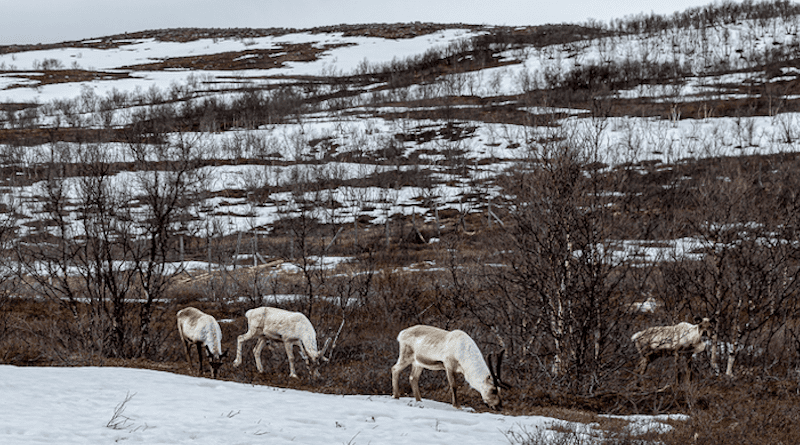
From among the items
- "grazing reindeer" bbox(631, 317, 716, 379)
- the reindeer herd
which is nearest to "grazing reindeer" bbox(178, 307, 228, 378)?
the reindeer herd

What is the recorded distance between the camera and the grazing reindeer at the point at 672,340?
11258 millimetres

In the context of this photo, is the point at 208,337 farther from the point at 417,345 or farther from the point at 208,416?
the point at 417,345

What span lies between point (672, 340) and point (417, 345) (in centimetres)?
628

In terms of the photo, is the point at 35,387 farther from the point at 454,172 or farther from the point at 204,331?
the point at 454,172

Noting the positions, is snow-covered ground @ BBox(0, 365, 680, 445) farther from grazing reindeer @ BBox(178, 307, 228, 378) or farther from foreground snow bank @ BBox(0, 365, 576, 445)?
grazing reindeer @ BBox(178, 307, 228, 378)

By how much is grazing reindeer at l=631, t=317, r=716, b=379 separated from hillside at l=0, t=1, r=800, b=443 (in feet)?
1.23

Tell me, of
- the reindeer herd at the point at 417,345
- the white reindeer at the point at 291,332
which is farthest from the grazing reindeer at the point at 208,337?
the white reindeer at the point at 291,332

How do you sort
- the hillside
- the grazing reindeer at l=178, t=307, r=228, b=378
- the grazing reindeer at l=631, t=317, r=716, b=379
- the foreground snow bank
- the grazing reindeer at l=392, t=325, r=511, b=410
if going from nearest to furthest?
1. the foreground snow bank
2. the grazing reindeer at l=392, t=325, r=511, b=410
3. the grazing reindeer at l=178, t=307, r=228, b=378
4. the hillside
5. the grazing reindeer at l=631, t=317, r=716, b=379

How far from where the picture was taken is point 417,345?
8.16 meters

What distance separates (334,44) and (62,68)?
7300cm

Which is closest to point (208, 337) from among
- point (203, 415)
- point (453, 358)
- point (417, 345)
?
point (203, 415)

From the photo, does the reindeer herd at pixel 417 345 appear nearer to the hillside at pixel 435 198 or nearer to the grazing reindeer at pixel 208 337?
the grazing reindeer at pixel 208 337

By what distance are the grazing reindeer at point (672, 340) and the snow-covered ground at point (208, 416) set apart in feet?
11.5

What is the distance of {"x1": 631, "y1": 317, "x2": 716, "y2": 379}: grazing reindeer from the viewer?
11258mm
